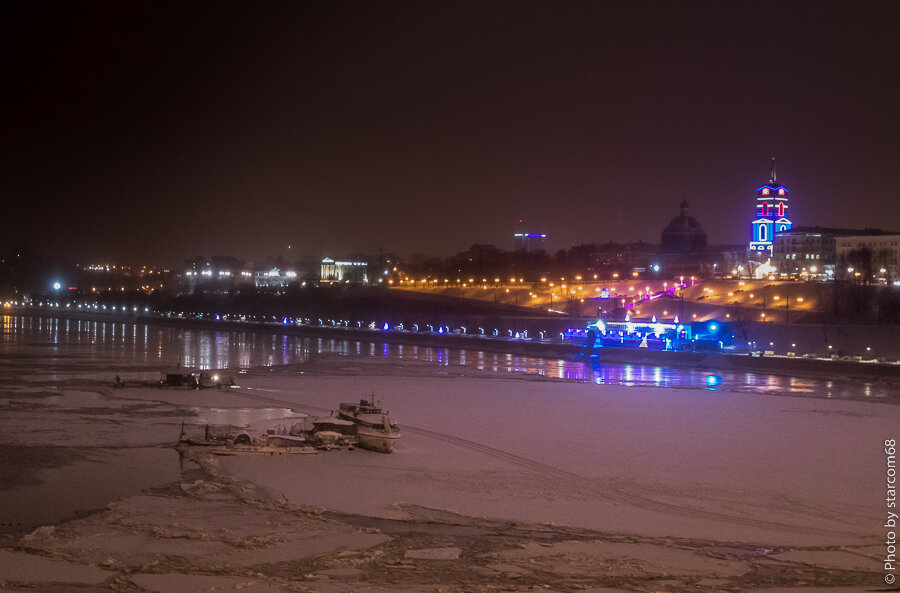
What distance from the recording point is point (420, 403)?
79.9 ft

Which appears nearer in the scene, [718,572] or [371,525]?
[718,572]

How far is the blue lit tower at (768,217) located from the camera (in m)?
108

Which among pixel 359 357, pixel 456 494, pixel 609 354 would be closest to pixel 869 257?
pixel 609 354

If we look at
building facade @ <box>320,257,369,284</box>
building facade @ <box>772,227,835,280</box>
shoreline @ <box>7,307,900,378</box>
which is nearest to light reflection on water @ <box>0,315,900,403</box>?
shoreline @ <box>7,307,900,378</box>

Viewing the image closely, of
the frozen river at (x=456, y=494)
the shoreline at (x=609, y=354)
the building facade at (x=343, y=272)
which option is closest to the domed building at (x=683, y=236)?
the building facade at (x=343, y=272)

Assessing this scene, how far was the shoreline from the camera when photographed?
36844mm

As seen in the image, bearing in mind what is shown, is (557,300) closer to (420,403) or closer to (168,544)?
(420,403)

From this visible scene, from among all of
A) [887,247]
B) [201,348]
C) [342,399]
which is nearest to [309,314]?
[201,348]

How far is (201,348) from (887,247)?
76.2 m

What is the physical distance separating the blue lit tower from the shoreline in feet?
193

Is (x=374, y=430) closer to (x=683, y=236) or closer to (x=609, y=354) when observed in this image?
(x=609, y=354)

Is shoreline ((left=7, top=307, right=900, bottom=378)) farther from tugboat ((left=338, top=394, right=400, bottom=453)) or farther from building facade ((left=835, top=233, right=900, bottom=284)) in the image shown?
building facade ((left=835, top=233, right=900, bottom=284))

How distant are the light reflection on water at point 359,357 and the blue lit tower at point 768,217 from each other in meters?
64.2

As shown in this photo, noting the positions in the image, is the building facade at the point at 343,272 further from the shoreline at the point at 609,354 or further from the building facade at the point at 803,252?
the shoreline at the point at 609,354
